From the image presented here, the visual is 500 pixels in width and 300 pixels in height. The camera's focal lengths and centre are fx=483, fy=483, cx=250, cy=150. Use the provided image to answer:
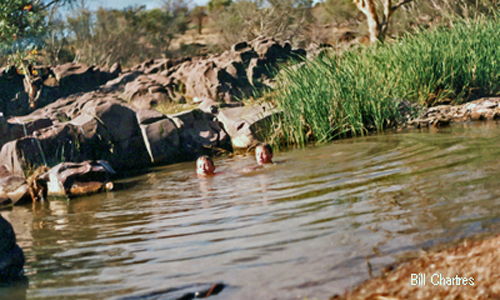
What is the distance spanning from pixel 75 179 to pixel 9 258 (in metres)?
4.47

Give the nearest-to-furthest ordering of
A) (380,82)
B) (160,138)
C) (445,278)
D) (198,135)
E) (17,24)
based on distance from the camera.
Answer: (445,278), (380,82), (160,138), (198,135), (17,24)

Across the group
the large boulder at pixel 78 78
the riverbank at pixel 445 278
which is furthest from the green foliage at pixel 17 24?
the riverbank at pixel 445 278

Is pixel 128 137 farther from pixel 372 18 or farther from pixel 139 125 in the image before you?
pixel 372 18

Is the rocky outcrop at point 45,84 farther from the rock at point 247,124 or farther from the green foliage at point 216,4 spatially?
the green foliage at point 216,4

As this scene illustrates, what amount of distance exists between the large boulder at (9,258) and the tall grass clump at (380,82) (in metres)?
5.99

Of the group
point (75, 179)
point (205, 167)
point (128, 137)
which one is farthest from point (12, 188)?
point (205, 167)

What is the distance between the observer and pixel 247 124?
1011cm

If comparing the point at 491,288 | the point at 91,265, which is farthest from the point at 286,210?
the point at 491,288

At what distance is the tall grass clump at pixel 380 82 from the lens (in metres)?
8.66

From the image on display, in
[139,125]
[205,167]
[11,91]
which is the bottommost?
[205,167]

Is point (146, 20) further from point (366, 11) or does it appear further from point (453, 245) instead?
point (453, 245)

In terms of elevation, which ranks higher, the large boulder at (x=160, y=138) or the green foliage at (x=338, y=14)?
the green foliage at (x=338, y=14)

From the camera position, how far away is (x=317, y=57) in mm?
9164

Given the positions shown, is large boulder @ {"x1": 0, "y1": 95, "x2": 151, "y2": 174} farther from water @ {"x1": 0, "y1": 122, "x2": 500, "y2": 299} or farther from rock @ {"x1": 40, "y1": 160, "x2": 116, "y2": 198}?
water @ {"x1": 0, "y1": 122, "x2": 500, "y2": 299}
